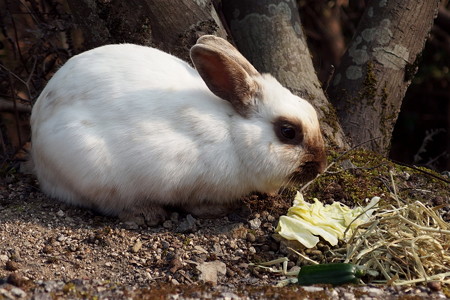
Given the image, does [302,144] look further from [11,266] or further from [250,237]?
[11,266]

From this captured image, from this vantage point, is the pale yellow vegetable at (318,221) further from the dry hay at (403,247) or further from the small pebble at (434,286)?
the small pebble at (434,286)

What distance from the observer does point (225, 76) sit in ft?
16.2

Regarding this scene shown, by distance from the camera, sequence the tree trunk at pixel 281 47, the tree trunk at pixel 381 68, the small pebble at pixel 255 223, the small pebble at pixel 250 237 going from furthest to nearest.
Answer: the tree trunk at pixel 381 68, the tree trunk at pixel 281 47, the small pebble at pixel 255 223, the small pebble at pixel 250 237

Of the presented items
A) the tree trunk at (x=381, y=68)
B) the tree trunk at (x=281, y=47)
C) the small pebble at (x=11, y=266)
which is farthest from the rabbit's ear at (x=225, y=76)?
the small pebble at (x=11, y=266)

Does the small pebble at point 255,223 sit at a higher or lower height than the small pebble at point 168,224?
higher

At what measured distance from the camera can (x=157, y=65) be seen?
17.2ft

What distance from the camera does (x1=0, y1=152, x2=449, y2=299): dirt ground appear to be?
12.8ft

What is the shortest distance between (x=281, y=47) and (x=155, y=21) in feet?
3.56

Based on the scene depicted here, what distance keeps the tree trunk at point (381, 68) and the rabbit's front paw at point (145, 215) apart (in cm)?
207

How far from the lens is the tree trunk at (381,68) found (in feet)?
21.0

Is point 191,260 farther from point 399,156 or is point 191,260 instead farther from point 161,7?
point 399,156

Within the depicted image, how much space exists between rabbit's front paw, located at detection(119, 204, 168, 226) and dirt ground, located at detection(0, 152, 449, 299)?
0.15ft

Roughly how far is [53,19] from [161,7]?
156 centimetres

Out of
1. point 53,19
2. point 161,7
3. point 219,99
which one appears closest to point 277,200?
point 219,99
